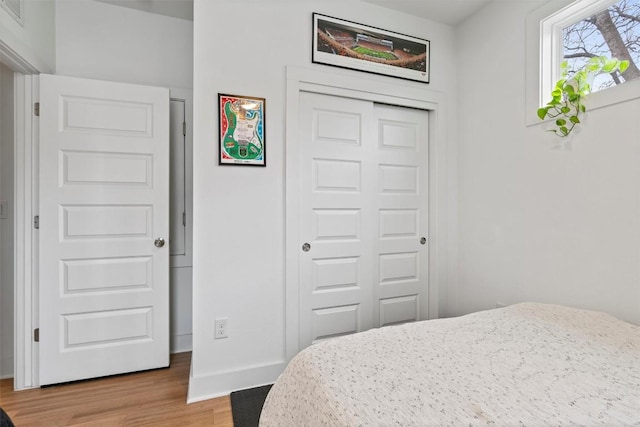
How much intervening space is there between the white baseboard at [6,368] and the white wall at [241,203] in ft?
4.34

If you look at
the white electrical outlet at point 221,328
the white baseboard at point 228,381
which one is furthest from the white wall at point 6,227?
the white electrical outlet at point 221,328

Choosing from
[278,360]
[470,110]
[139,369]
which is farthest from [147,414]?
[470,110]

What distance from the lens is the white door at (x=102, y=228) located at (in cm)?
193

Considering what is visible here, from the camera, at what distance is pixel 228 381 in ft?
6.12

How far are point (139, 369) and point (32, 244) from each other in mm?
1093

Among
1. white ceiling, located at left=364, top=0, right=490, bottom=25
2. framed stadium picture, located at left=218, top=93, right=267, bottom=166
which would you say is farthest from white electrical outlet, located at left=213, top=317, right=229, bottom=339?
white ceiling, located at left=364, top=0, right=490, bottom=25

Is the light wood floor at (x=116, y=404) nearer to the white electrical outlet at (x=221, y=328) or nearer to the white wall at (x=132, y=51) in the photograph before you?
the white electrical outlet at (x=221, y=328)

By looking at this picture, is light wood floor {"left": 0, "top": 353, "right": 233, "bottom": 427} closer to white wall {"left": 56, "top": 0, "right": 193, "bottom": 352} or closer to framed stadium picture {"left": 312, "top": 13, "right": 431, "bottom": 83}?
white wall {"left": 56, "top": 0, "right": 193, "bottom": 352}

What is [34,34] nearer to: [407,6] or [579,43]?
[407,6]

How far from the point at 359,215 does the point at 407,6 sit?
165 centimetres

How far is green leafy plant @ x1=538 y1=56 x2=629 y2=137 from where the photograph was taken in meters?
1.61

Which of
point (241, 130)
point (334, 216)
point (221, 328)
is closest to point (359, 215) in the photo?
point (334, 216)

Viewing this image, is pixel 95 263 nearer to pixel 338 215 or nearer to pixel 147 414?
pixel 147 414

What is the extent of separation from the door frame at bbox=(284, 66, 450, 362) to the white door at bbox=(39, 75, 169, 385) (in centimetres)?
93
